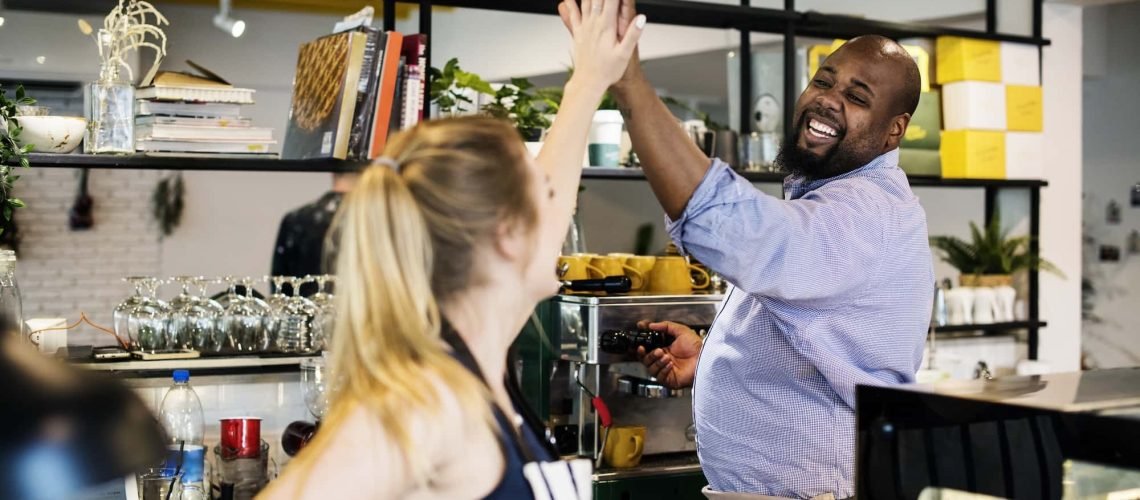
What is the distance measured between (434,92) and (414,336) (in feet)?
8.21

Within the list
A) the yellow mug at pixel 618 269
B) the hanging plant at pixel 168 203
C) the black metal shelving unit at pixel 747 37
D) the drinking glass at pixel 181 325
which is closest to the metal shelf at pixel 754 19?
the black metal shelving unit at pixel 747 37

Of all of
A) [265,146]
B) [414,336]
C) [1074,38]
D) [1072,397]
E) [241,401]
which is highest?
[1074,38]

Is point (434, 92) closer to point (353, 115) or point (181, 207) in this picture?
point (353, 115)

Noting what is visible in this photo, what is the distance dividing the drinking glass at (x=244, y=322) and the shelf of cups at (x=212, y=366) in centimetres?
4

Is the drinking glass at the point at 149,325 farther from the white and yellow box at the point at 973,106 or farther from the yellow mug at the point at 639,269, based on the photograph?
the white and yellow box at the point at 973,106

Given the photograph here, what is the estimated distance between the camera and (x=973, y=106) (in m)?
4.63

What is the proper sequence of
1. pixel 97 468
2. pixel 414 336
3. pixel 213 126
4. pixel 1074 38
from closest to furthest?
pixel 97 468, pixel 414 336, pixel 213 126, pixel 1074 38

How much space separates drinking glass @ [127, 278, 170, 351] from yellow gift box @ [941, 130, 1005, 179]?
280cm

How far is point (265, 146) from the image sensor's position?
3.45 m

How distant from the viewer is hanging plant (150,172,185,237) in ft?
24.4

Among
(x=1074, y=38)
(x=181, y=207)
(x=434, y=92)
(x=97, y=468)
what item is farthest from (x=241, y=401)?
(x=181, y=207)

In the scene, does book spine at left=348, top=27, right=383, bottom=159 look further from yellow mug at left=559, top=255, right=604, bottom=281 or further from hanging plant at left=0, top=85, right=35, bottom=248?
hanging plant at left=0, top=85, right=35, bottom=248

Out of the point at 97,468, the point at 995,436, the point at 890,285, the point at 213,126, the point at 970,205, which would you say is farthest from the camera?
the point at 970,205

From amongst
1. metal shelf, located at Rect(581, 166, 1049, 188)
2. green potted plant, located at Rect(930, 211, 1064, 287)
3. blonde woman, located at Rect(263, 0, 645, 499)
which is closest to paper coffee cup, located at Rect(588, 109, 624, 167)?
metal shelf, located at Rect(581, 166, 1049, 188)
